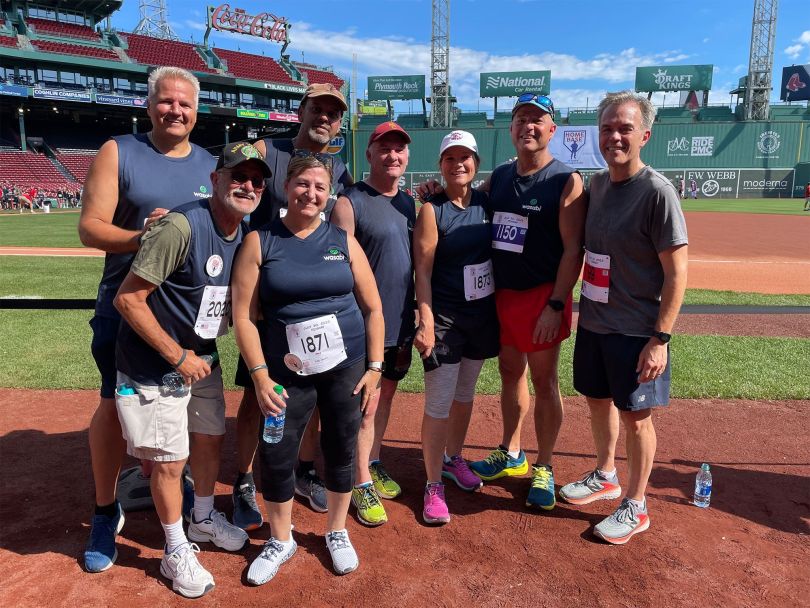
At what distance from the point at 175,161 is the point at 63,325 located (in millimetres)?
6142

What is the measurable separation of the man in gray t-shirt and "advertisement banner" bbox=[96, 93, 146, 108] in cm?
4426

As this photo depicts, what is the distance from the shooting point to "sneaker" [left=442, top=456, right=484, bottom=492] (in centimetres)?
364

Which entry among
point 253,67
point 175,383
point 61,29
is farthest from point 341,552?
point 253,67

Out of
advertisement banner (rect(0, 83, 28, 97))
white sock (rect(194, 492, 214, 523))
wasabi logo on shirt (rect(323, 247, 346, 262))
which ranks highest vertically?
advertisement banner (rect(0, 83, 28, 97))

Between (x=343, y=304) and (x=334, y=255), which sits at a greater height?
(x=334, y=255)

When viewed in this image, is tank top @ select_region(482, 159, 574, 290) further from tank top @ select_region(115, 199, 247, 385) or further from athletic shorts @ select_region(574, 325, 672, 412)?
tank top @ select_region(115, 199, 247, 385)


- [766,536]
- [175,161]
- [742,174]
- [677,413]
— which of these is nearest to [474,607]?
[766,536]

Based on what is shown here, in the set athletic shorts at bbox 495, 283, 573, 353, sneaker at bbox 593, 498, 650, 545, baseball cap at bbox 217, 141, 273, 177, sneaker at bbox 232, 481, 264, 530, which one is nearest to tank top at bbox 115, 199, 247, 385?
baseball cap at bbox 217, 141, 273, 177

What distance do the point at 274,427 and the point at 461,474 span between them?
5.17ft

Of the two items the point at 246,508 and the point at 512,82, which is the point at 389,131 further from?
the point at 512,82

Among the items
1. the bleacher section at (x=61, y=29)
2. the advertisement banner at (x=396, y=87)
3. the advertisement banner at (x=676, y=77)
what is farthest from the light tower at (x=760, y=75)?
the bleacher section at (x=61, y=29)

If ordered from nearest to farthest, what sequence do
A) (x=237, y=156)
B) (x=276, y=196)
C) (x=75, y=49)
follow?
(x=237, y=156), (x=276, y=196), (x=75, y=49)

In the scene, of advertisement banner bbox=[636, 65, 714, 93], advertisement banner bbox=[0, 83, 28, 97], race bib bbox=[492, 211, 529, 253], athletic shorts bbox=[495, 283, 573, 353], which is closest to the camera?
race bib bbox=[492, 211, 529, 253]

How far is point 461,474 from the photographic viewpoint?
3.72 metres
